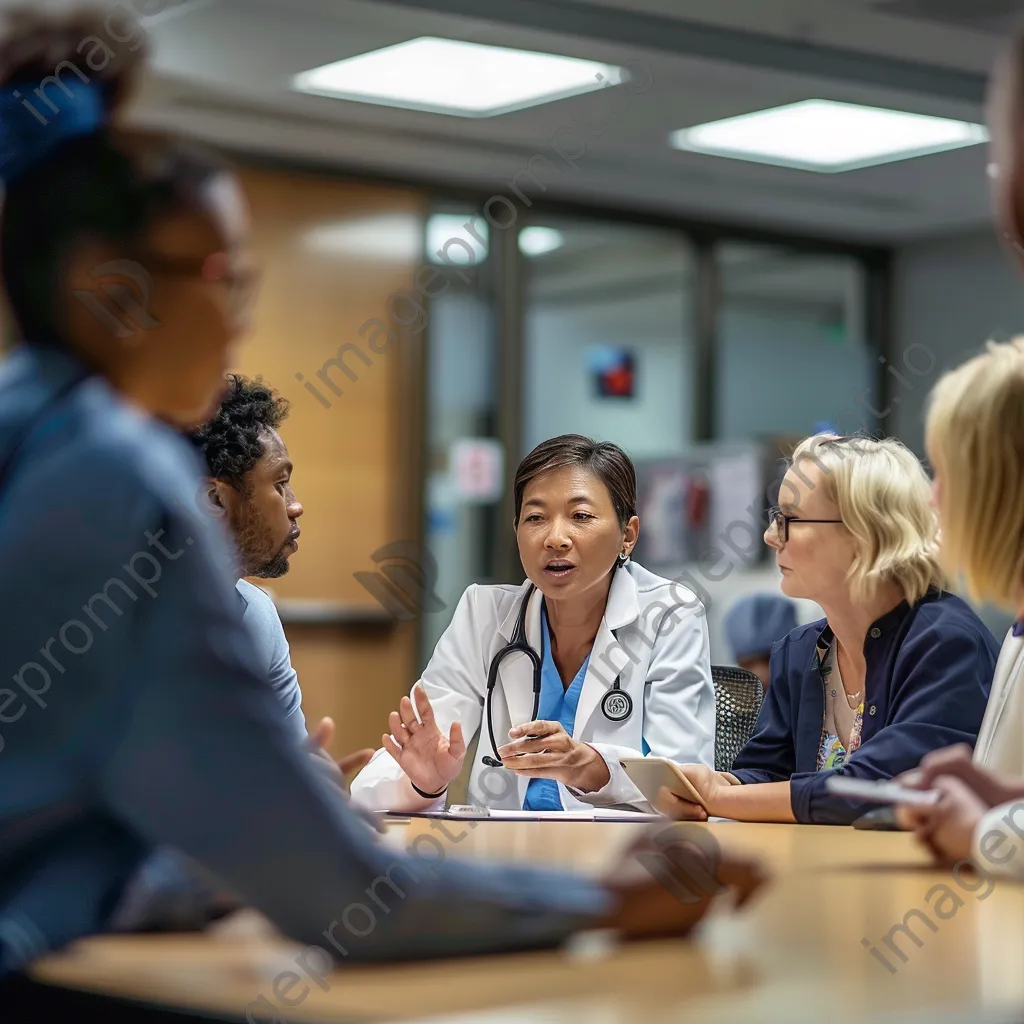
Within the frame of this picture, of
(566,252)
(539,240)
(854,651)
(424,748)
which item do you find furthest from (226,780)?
(566,252)

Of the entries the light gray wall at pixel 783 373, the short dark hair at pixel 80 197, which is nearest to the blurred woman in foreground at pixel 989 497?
the short dark hair at pixel 80 197

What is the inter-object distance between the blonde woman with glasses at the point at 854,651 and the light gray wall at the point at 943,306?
19.7ft

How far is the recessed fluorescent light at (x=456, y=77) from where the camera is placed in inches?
237

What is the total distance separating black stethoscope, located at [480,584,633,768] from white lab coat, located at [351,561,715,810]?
1cm

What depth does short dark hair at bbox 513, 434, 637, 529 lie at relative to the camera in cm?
328

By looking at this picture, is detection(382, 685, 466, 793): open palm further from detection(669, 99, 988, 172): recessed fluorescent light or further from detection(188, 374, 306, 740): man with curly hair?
detection(669, 99, 988, 172): recessed fluorescent light

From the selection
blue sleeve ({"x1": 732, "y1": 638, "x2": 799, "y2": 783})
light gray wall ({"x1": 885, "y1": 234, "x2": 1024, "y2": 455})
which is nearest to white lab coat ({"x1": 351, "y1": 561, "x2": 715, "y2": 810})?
blue sleeve ({"x1": 732, "y1": 638, "x2": 799, "y2": 783})

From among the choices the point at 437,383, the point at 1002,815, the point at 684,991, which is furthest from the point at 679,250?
the point at 684,991

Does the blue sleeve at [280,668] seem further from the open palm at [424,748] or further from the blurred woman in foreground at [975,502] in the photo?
the blurred woman in foreground at [975,502]

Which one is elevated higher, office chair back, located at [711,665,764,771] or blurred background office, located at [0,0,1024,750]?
blurred background office, located at [0,0,1024,750]

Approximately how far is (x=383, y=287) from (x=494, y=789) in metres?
5.00

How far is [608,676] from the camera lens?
3.18m

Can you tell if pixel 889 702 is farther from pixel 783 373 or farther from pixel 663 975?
pixel 783 373

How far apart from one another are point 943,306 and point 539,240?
263 cm
